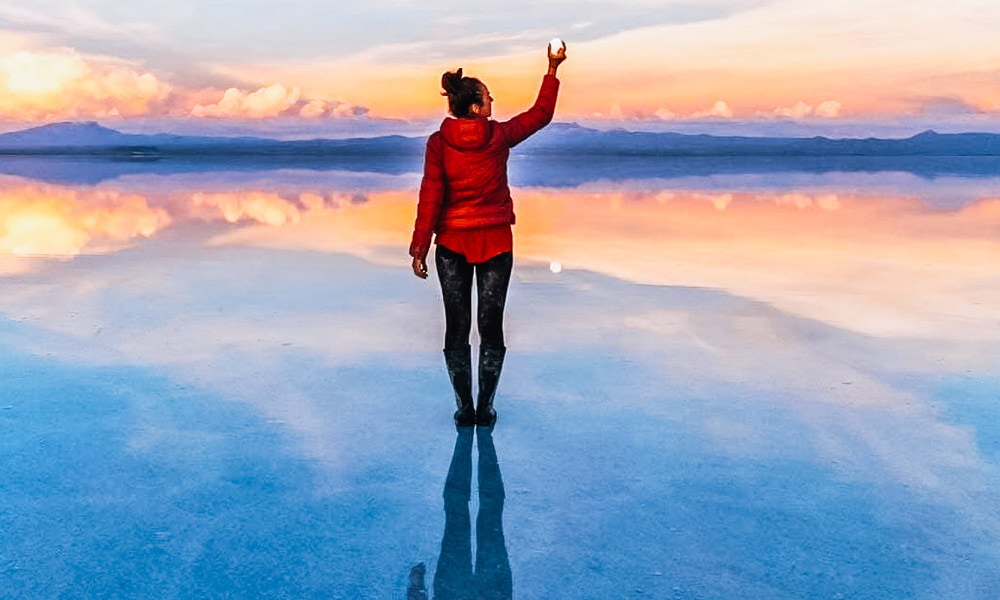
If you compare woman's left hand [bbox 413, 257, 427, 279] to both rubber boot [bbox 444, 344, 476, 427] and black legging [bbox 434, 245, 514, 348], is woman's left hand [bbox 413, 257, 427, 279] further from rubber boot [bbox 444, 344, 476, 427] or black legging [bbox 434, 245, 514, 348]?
rubber boot [bbox 444, 344, 476, 427]

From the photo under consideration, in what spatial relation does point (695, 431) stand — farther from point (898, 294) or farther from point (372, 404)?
point (898, 294)

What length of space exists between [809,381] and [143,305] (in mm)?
5698

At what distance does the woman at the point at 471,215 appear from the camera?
4501 millimetres

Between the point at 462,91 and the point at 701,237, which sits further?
the point at 701,237

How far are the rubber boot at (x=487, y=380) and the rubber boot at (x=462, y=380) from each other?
0.16ft

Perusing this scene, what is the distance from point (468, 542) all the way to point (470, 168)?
1.95 m

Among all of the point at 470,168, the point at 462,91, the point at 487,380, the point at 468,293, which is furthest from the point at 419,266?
the point at 462,91

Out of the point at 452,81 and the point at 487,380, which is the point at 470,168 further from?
the point at 487,380

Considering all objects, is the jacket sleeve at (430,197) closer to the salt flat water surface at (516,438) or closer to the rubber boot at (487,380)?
the rubber boot at (487,380)

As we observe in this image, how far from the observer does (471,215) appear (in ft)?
15.1

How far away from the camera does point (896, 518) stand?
3.61 m

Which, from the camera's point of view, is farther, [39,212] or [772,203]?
[772,203]

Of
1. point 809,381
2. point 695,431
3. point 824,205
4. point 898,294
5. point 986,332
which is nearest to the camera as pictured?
point 695,431

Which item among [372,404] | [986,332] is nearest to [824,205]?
[986,332]
